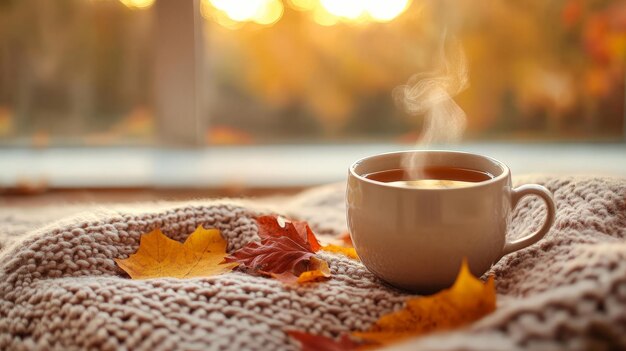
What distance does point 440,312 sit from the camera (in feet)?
2.06

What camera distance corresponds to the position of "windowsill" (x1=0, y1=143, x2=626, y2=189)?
1.61 meters

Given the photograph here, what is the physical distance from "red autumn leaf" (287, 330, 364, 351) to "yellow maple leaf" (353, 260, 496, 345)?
0.4 inches

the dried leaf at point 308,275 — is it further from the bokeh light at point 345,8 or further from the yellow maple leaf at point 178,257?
the bokeh light at point 345,8

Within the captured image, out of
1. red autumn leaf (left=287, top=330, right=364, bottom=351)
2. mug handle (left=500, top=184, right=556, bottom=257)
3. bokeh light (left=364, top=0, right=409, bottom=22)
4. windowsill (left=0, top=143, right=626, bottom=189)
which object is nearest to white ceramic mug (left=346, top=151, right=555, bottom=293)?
mug handle (left=500, top=184, right=556, bottom=257)

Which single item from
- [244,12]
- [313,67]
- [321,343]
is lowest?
[321,343]

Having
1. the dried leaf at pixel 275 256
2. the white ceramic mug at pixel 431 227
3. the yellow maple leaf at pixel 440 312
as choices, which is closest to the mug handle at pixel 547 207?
the white ceramic mug at pixel 431 227

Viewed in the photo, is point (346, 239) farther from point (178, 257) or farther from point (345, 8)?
point (345, 8)

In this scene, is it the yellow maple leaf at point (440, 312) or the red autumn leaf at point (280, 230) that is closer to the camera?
the yellow maple leaf at point (440, 312)

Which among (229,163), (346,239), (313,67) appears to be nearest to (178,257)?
(346,239)

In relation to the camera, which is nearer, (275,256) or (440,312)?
(440,312)

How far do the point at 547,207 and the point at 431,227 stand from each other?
137mm

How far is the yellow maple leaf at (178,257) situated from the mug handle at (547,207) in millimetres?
291

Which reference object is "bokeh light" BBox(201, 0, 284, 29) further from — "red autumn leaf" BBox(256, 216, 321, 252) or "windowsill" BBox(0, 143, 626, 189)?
"red autumn leaf" BBox(256, 216, 321, 252)

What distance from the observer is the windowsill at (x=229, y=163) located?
5.27 ft
